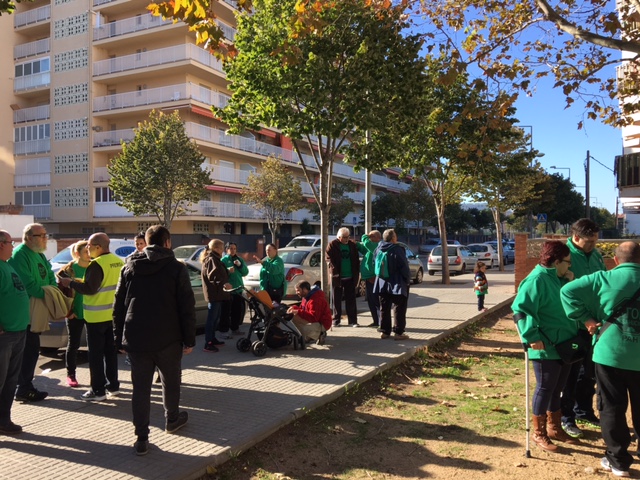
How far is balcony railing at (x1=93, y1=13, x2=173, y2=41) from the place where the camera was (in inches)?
1375

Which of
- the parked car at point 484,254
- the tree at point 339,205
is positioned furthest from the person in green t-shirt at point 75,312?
the tree at point 339,205

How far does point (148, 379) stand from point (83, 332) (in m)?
4.29

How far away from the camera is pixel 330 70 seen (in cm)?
999

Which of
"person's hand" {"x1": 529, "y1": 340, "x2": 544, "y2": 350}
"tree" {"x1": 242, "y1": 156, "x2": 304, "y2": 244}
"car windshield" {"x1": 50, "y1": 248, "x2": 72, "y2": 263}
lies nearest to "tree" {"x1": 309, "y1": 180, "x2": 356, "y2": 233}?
"tree" {"x1": 242, "y1": 156, "x2": 304, "y2": 244}

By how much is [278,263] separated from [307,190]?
38.5 meters

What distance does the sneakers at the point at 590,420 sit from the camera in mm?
5199

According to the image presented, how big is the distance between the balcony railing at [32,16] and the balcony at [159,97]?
27.4 ft

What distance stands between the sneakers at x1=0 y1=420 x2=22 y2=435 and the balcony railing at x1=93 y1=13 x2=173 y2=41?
3373 centimetres

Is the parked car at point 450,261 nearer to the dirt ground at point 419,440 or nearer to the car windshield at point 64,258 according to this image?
the car windshield at point 64,258

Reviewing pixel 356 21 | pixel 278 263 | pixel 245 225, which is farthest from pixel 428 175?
pixel 245 225

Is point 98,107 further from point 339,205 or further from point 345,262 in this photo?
point 345,262

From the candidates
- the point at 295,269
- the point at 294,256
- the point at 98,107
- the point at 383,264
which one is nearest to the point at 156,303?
the point at 383,264

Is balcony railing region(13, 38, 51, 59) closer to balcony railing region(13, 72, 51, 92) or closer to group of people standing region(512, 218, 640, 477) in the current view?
balcony railing region(13, 72, 51, 92)

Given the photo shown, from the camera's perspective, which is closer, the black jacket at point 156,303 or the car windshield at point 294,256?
the black jacket at point 156,303
